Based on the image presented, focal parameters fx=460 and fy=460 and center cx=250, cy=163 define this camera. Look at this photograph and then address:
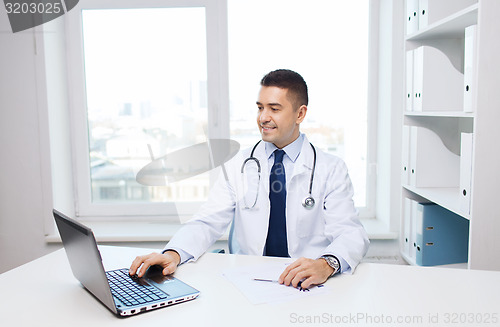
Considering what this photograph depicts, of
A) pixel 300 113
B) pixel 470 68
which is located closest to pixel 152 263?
pixel 300 113

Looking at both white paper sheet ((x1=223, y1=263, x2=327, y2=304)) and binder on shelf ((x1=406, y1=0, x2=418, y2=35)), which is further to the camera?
binder on shelf ((x1=406, y1=0, x2=418, y2=35))

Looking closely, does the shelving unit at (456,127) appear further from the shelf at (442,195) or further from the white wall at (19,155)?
the white wall at (19,155)

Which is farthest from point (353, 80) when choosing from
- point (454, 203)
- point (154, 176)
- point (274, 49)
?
point (154, 176)

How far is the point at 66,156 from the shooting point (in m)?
2.71

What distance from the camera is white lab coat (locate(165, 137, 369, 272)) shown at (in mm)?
1646

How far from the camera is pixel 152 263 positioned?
1.28m

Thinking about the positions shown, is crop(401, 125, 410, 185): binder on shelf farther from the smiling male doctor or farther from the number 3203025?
the number 3203025

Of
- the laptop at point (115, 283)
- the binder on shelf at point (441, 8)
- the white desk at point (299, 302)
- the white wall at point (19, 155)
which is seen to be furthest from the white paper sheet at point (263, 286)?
the white wall at point (19, 155)

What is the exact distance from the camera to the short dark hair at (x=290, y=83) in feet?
5.64

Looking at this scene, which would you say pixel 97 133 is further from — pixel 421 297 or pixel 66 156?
pixel 421 297

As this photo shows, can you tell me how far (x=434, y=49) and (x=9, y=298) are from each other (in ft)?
6.02

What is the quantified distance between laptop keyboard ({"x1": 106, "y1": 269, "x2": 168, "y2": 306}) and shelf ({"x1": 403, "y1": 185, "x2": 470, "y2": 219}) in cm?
117


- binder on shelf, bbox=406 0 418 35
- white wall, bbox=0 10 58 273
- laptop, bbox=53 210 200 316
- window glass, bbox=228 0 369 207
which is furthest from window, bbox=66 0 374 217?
laptop, bbox=53 210 200 316

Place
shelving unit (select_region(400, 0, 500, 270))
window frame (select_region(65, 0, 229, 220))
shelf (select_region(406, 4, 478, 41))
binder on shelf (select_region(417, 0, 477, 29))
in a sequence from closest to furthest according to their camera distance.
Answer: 1. shelving unit (select_region(400, 0, 500, 270))
2. shelf (select_region(406, 4, 478, 41))
3. binder on shelf (select_region(417, 0, 477, 29))
4. window frame (select_region(65, 0, 229, 220))
